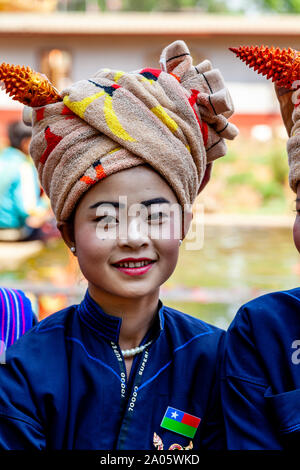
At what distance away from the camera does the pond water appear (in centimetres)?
635

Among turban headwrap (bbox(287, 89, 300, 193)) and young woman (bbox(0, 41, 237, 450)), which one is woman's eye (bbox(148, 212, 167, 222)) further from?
turban headwrap (bbox(287, 89, 300, 193))

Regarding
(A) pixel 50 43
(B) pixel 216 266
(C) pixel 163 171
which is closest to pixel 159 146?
(C) pixel 163 171

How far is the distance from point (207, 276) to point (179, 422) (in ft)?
20.3

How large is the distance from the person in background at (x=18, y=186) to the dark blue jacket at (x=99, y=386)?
5.64m

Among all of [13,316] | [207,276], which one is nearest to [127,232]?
[13,316]

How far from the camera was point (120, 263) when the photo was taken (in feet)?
6.23

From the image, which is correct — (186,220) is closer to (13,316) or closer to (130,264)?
(130,264)

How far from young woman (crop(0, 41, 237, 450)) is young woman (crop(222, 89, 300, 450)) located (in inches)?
5.6

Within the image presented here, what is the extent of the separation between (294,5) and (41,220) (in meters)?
23.3

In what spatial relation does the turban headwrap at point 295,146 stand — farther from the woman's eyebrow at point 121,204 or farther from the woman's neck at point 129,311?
the woman's neck at point 129,311

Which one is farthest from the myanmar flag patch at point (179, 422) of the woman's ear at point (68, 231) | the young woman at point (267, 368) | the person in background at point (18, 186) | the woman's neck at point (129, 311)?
the person in background at point (18, 186)

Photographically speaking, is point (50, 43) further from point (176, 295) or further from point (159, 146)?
point (159, 146)

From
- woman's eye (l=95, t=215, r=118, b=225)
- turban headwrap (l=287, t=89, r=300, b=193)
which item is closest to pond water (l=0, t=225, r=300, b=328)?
woman's eye (l=95, t=215, r=118, b=225)

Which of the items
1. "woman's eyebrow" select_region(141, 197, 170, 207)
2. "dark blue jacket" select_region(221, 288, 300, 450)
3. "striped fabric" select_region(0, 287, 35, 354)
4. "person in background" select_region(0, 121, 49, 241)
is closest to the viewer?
"dark blue jacket" select_region(221, 288, 300, 450)
